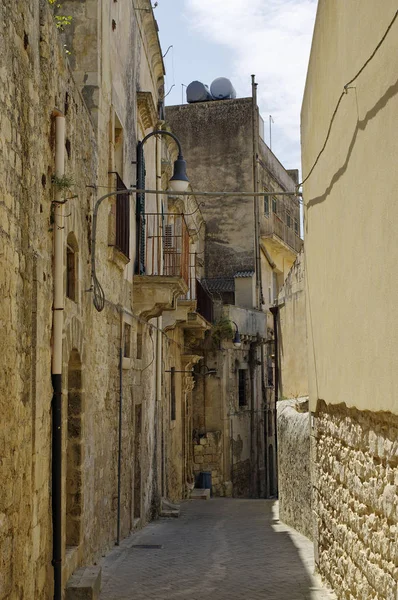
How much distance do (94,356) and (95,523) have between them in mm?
2224

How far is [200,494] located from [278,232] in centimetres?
1339

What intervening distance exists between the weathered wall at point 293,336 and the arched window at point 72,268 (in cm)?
729

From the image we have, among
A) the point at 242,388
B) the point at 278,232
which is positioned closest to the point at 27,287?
the point at 242,388

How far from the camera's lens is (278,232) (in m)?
33.1

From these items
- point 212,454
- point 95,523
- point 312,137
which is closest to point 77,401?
point 95,523

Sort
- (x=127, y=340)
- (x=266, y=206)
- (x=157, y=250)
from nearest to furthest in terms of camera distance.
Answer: (x=127, y=340), (x=157, y=250), (x=266, y=206)

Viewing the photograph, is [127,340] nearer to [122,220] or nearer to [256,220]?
[122,220]

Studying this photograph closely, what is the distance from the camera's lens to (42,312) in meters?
7.58

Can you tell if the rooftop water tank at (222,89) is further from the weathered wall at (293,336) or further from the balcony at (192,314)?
the weathered wall at (293,336)

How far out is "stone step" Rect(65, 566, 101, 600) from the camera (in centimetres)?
831

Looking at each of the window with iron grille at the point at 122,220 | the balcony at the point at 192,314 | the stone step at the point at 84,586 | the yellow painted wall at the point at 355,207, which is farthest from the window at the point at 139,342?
the stone step at the point at 84,586

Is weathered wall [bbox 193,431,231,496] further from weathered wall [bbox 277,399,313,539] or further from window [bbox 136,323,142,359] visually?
window [bbox 136,323,142,359]

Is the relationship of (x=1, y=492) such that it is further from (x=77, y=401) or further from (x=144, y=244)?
(x=144, y=244)

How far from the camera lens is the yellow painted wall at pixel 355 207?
17.4 ft
